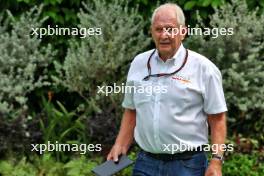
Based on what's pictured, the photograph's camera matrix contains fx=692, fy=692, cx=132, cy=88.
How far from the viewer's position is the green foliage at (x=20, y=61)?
5809 millimetres

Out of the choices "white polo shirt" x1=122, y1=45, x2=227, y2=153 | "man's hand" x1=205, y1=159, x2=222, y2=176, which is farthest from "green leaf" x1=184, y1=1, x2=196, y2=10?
"man's hand" x1=205, y1=159, x2=222, y2=176

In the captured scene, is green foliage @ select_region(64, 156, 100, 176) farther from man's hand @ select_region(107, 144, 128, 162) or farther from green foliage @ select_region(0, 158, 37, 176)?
man's hand @ select_region(107, 144, 128, 162)

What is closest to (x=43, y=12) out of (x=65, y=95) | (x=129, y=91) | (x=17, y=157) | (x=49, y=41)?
(x=49, y=41)

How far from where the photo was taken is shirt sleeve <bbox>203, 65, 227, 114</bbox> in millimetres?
3613

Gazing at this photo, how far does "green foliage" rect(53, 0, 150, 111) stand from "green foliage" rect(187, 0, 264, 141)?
0.54 m

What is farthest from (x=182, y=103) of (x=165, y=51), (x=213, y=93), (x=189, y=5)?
(x=189, y=5)

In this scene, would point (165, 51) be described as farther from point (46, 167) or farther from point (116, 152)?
point (46, 167)

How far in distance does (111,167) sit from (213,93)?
69cm

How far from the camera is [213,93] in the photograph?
11.9 feet

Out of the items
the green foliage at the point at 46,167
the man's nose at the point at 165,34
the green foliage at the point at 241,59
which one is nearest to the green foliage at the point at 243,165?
the green foliage at the point at 241,59

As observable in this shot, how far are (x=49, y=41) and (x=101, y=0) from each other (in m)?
0.63

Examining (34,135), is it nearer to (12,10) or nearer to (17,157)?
(17,157)

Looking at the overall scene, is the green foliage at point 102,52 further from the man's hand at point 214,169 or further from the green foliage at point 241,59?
the man's hand at point 214,169

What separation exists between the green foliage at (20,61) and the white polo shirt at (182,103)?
2.30 metres
